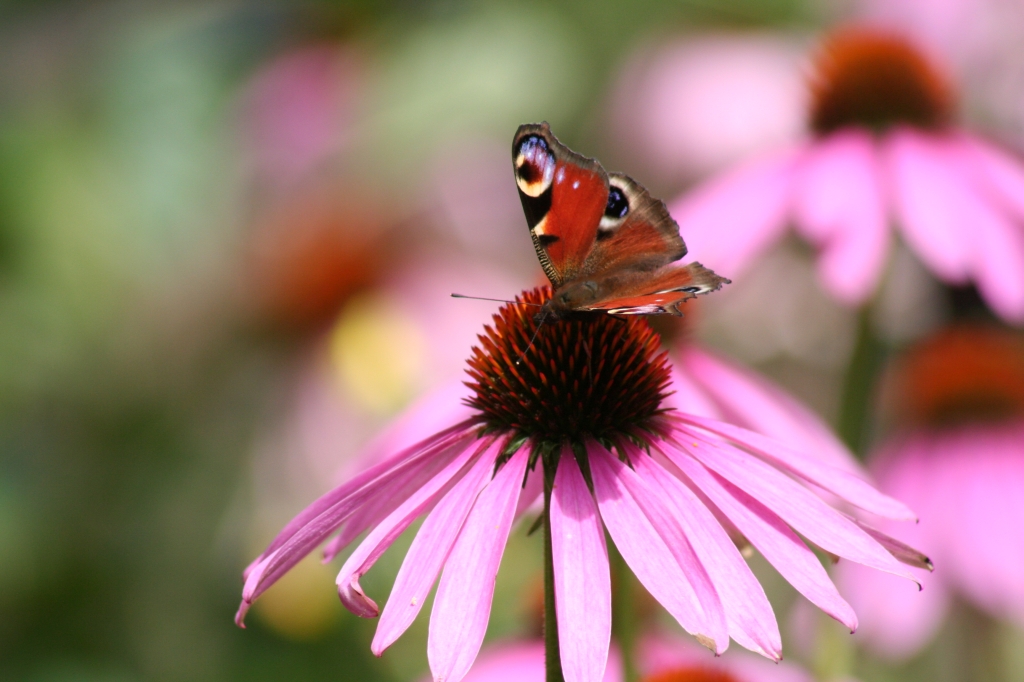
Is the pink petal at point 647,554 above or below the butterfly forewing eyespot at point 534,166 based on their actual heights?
below

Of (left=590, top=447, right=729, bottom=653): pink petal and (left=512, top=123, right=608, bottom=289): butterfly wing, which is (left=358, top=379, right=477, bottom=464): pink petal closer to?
(left=512, top=123, right=608, bottom=289): butterfly wing

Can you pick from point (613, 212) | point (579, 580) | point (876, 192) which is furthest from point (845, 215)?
point (579, 580)

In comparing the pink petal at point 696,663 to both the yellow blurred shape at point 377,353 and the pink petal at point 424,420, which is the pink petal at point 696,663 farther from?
the yellow blurred shape at point 377,353

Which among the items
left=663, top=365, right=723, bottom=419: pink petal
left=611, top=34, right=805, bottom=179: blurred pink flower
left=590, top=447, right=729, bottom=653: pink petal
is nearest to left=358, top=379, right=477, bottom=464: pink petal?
left=663, top=365, right=723, bottom=419: pink petal

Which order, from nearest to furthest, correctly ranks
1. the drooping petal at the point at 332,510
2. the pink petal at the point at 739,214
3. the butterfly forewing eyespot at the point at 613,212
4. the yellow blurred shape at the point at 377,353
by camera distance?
the drooping petal at the point at 332,510
the butterfly forewing eyespot at the point at 613,212
the pink petal at the point at 739,214
the yellow blurred shape at the point at 377,353

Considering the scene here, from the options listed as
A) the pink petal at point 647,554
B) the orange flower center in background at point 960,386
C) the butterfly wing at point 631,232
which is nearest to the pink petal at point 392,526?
the pink petal at point 647,554
